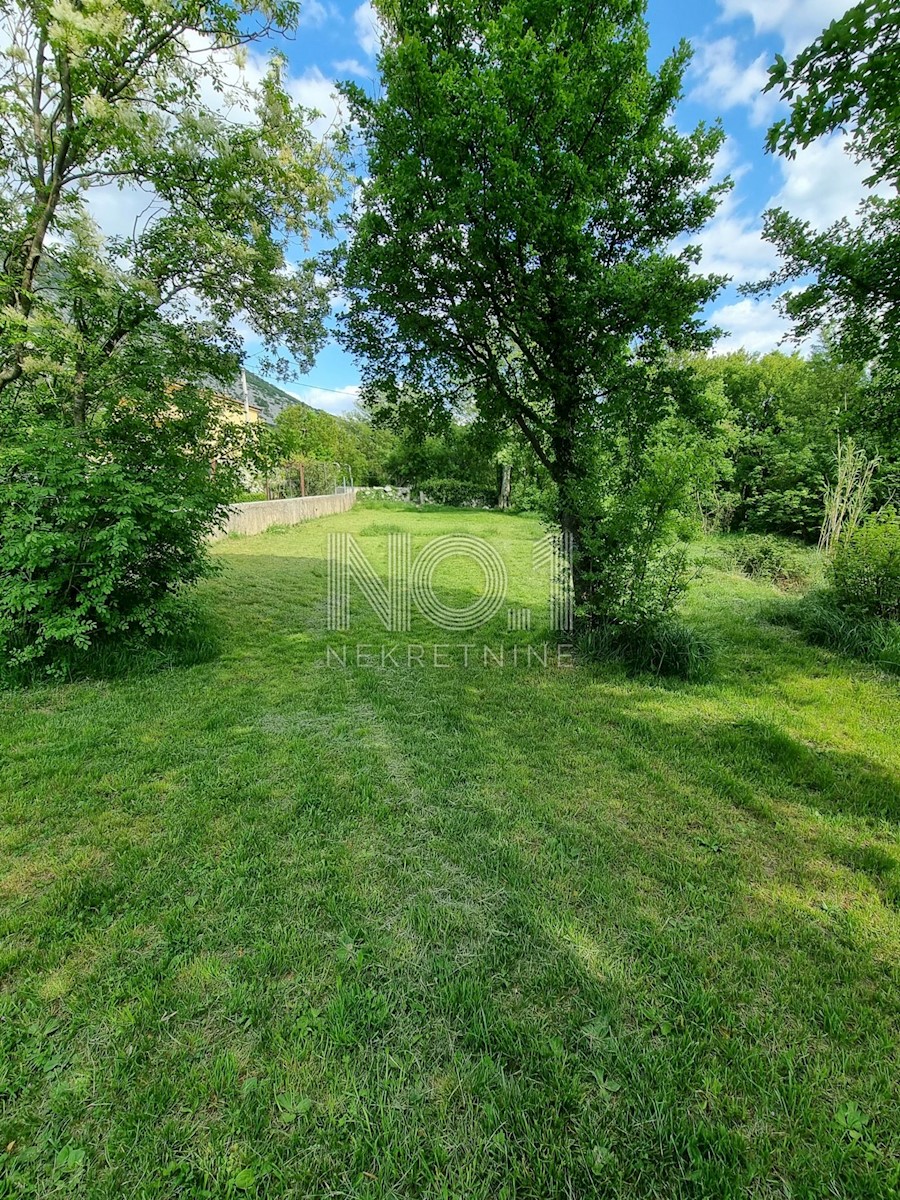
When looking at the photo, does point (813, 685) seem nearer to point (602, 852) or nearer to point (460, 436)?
point (602, 852)

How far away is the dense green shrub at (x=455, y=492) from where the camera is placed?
28703mm

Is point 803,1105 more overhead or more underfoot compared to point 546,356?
more underfoot

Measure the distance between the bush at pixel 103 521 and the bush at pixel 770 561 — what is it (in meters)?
8.63

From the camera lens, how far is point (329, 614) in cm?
604

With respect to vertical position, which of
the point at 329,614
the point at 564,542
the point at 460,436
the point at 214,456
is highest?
the point at 460,436

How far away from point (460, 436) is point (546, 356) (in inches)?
53.8

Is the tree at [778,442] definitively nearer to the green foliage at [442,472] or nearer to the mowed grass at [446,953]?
the mowed grass at [446,953]

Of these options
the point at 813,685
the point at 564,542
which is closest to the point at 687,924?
the point at 813,685

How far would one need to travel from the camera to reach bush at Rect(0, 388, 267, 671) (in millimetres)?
3467

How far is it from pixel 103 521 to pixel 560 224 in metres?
4.52

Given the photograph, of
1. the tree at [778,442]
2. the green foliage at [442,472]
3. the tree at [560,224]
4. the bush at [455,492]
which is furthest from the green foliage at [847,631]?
the bush at [455,492]

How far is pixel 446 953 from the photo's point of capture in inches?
65.4

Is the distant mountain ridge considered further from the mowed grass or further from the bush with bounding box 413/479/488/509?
the bush with bounding box 413/479/488/509

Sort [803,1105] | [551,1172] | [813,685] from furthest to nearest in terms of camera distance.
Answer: [813,685]
[803,1105]
[551,1172]
